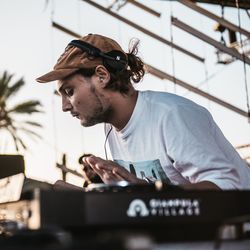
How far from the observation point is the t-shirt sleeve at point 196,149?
3.93 ft

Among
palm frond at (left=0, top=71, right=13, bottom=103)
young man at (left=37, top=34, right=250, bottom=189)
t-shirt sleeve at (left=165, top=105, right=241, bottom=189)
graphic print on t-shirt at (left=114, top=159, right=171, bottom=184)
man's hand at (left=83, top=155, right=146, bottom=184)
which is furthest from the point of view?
palm frond at (left=0, top=71, right=13, bottom=103)

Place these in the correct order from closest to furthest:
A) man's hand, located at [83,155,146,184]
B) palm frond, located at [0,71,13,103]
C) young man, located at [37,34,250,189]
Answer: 1. man's hand, located at [83,155,146,184]
2. young man, located at [37,34,250,189]
3. palm frond, located at [0,71,13,103]

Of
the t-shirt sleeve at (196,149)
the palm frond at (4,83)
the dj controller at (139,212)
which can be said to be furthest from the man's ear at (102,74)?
the palm frond at (4,83)

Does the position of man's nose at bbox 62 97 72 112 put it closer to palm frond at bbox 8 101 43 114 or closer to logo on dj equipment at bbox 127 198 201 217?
logo on dj equipment at bbox 127 198 201 217

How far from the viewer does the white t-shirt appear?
4.04 feet

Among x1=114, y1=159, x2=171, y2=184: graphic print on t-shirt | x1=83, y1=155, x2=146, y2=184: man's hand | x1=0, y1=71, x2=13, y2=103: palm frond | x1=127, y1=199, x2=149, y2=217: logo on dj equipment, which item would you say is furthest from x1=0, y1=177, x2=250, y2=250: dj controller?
x1=0, y1=71, x2=13, y2=103: palm frond

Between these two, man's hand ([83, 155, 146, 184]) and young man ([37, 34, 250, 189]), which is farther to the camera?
young man ([37, 34, 250, 189])

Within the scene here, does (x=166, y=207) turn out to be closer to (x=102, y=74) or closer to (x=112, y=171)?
(x=112, y=171)

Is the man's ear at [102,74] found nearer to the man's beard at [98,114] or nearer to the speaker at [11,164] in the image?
the man's beard at [98,114]

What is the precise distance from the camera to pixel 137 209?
0.69 metres

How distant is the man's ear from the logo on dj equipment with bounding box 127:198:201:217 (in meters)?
0.84

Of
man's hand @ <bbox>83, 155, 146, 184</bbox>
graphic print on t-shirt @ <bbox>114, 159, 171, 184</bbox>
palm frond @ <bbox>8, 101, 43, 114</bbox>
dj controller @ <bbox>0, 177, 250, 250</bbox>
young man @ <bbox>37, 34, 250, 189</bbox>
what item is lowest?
dj controller @ <bbox>0, 177, 250, 250</bbox>

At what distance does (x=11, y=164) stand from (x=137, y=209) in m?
0.86

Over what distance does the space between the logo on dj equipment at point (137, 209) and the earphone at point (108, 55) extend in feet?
2.77
